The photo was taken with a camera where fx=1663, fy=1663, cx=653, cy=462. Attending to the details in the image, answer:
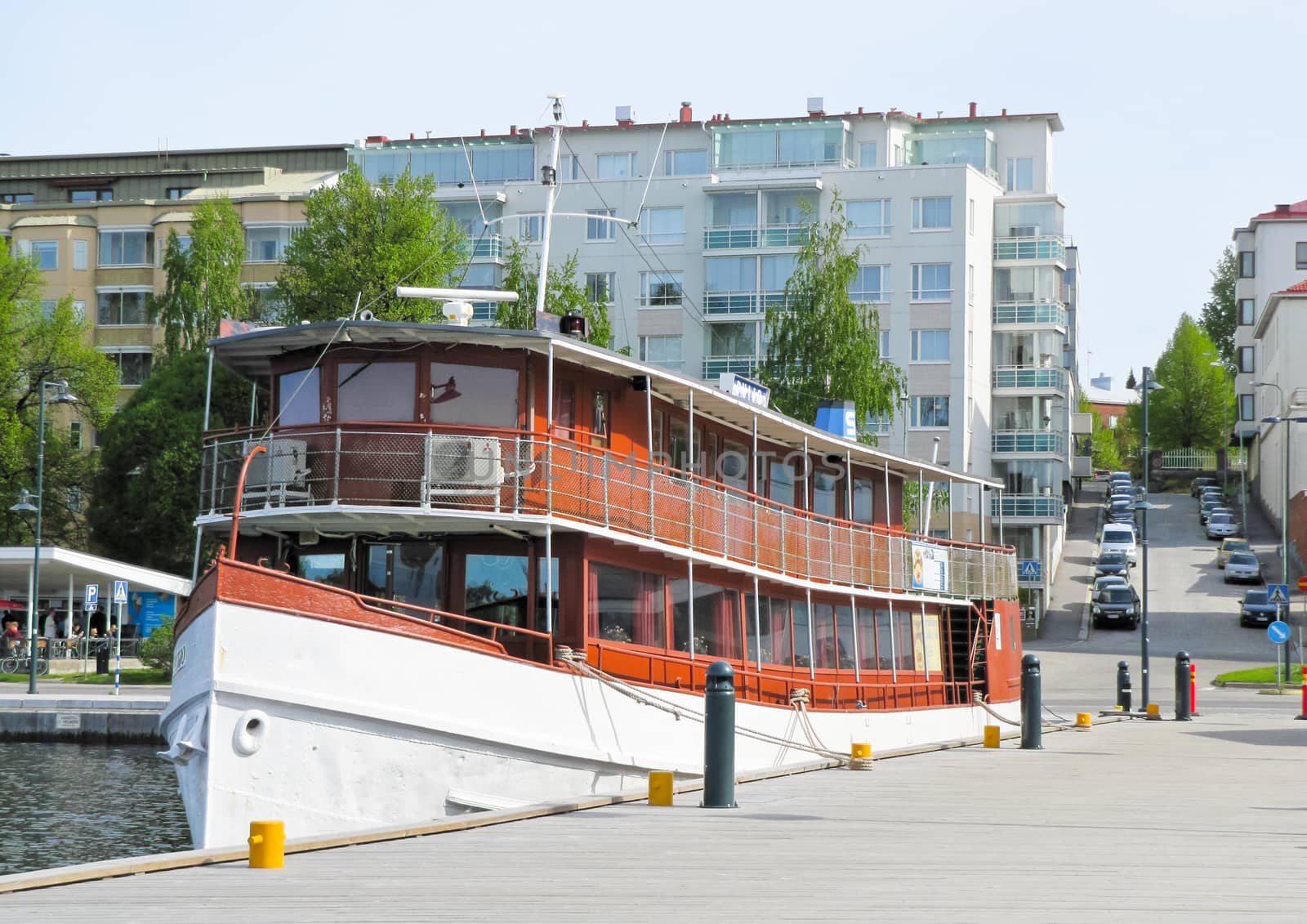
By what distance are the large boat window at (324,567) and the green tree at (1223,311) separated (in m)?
115

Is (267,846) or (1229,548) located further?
(1229,548)

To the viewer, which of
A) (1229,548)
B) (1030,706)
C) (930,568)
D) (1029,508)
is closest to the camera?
(1030,706)

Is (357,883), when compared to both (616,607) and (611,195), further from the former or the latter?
(611,195)

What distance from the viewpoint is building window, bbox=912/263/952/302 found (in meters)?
67.1

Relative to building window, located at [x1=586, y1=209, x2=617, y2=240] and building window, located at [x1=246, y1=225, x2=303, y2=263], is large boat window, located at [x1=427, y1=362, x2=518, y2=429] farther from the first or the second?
building window, located at [x1=246, y1=225, x2=303, y2=263]

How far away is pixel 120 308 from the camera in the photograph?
74125 mm

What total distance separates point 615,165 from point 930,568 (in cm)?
5020

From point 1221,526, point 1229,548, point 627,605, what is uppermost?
point 1221,526

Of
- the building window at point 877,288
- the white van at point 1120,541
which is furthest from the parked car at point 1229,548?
the building window at point 877,288

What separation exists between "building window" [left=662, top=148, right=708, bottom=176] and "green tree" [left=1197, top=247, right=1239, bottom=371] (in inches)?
2509

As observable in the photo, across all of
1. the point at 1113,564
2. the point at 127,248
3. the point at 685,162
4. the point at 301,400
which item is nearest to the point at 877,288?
the point at 685,162

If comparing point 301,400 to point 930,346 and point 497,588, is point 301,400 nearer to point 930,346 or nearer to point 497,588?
point 497,588

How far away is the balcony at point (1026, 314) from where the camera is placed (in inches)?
2820

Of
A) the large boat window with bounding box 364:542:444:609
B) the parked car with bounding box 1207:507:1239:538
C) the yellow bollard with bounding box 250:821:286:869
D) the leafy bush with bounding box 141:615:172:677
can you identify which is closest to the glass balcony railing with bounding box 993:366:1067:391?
the parked car with bounding box 1207:507:1239:538
